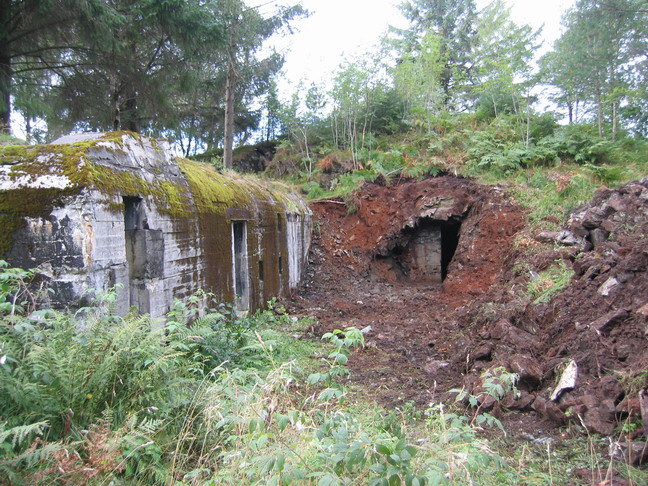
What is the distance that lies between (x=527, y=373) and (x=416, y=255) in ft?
31.1

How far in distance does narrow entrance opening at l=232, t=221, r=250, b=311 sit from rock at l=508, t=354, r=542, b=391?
4.87 metres

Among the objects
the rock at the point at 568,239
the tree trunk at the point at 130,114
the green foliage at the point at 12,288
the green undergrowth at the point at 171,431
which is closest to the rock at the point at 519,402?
the green undergrowth at the point at 171,431

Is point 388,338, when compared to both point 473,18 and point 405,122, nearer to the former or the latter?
point 405,122

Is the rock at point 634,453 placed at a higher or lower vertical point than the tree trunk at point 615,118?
lower

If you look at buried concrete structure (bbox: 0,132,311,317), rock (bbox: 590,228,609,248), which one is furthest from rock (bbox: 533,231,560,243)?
buried concrete structure (bbox: 0,132,311,317)

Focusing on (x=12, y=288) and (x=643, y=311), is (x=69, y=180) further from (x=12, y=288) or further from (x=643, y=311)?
(x=643, y=311)

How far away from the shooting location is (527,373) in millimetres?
4730

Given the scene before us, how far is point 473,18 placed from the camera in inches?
949

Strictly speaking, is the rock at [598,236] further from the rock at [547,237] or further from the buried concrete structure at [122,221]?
the buried concrete structure at [122,221]

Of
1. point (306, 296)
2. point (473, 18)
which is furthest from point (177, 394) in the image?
point (473, 18)

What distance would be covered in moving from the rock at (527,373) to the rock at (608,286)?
159cm

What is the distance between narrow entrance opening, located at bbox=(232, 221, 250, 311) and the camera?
25.3ft

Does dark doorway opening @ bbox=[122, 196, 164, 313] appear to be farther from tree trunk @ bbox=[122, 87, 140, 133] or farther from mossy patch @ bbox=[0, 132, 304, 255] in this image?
tree trunk @ bbox=[122, 87, 140, 133]

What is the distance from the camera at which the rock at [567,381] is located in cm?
433
